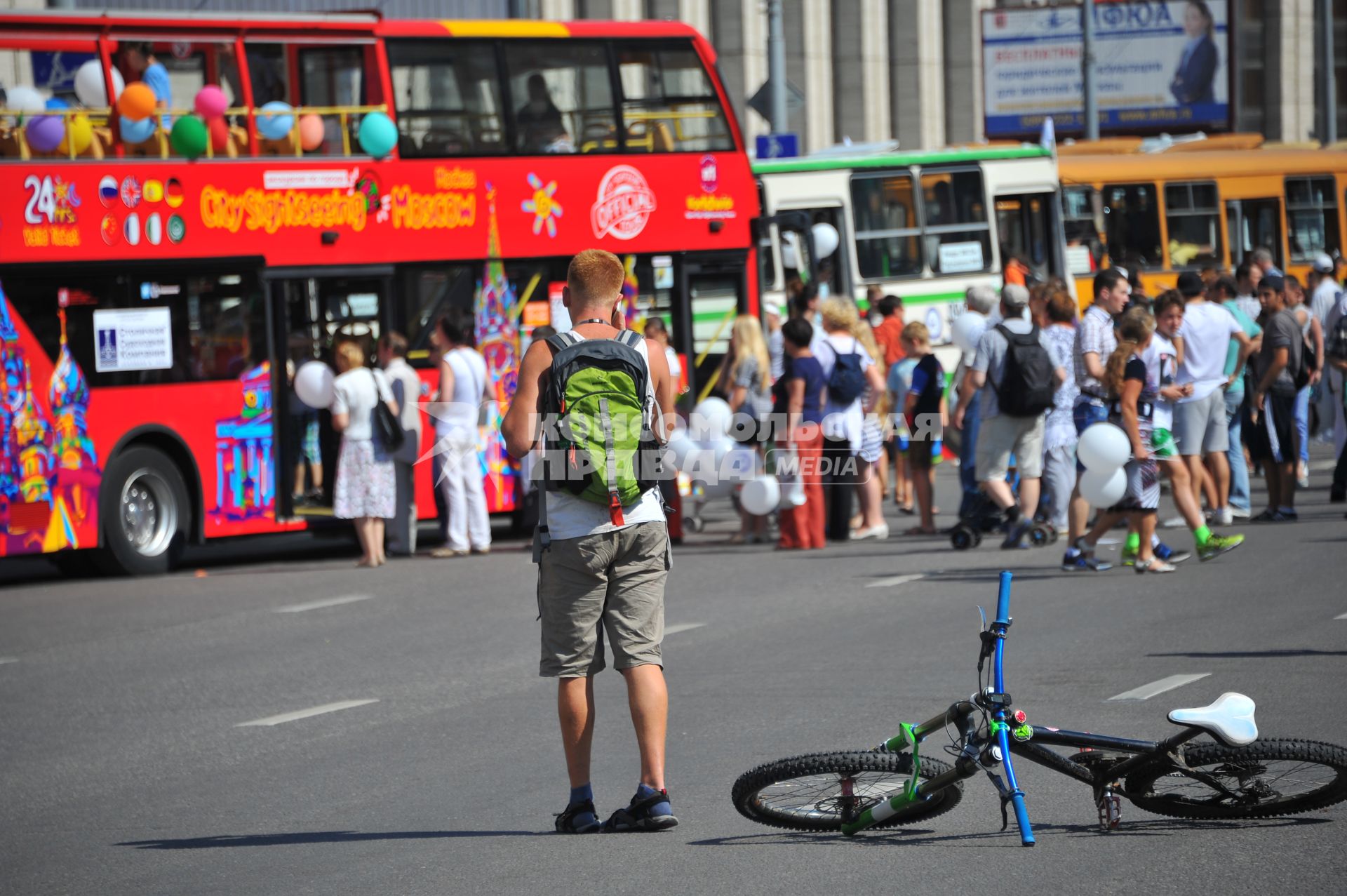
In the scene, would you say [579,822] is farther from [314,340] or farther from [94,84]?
[94,84]

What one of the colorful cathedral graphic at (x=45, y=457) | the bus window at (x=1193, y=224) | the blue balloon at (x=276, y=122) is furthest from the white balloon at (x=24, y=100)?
the bus window at (x=1193, y=224)

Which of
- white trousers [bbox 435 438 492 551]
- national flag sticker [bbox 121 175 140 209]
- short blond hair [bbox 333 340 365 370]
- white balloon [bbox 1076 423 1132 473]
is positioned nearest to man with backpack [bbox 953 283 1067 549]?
white balloon [bbox 1076 423 1132 473]

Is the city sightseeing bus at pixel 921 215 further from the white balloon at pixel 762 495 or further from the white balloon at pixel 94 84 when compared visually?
the white balloon at pixel 94 84

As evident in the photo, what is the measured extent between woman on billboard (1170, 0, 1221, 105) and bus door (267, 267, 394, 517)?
3225 cm

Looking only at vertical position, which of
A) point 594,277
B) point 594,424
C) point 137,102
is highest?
point 137,102

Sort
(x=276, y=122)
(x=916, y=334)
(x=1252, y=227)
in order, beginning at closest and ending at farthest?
(x=916, y=334), (x=276, y=122), (x=1252, y=227)

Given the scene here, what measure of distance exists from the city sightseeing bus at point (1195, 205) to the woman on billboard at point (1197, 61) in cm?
1233

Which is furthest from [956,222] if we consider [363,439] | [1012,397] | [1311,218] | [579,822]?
[579,822]

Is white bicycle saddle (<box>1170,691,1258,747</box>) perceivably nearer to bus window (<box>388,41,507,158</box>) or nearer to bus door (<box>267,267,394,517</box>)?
bus door (<box>267,267,394,517</box>)

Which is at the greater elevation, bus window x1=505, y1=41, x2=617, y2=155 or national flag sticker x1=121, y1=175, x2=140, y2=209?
bus window x1=505, y1=41, x2=617, y2=155

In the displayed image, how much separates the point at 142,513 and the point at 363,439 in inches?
74.5

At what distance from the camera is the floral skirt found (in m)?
14.3

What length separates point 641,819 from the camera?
6.10 meters

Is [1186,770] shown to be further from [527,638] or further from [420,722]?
[527,638]
